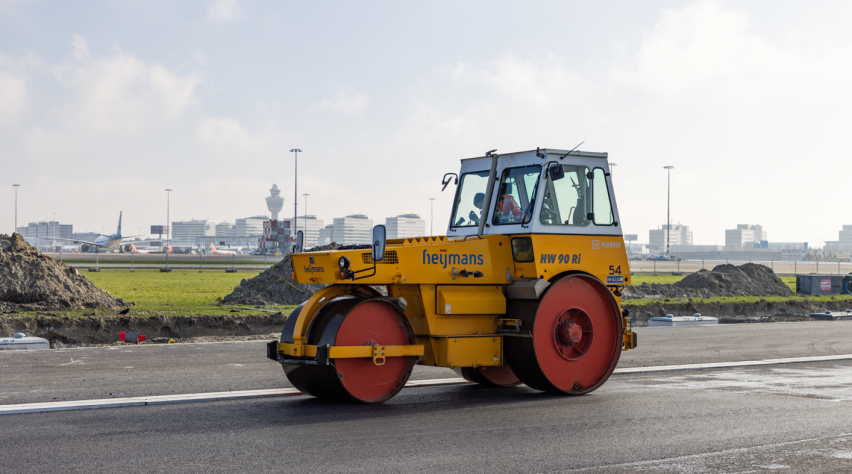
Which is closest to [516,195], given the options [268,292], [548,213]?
[548,213]

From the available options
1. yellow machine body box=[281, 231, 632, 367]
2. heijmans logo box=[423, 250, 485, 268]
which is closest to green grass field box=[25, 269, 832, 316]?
yellow machine body box=[281, 231, 632, 367]

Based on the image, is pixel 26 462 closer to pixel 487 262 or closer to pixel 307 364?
pixel 307 364

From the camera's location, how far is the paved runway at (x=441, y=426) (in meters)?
6.00

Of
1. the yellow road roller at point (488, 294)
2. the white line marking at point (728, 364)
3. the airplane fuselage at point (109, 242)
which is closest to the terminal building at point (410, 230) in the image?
the yellow road roller at point (488, 294)

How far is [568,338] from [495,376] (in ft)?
4.00

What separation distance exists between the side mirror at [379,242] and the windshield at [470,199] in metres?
2.32

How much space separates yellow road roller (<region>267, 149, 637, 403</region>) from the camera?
316 inches

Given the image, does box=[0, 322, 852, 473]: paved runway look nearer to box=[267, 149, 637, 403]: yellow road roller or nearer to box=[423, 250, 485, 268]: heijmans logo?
box=[267, 149, 637, 403]: yellow road roller

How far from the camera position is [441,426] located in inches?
288

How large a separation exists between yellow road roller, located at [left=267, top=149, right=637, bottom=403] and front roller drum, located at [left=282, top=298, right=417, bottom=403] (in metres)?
0.01

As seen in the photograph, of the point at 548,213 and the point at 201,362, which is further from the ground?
the point at 548,213

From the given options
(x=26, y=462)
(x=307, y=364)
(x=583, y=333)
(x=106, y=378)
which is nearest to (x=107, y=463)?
(x=26, y=462)

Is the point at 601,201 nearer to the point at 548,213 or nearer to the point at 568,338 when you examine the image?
the point at 548,213

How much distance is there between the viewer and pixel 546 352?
888 cm
